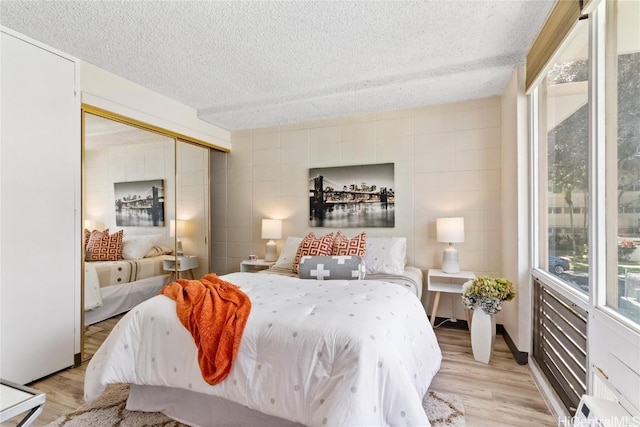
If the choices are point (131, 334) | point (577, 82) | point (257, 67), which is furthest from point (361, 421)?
point (257, 67)

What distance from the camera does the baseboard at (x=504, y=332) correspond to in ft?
7.94

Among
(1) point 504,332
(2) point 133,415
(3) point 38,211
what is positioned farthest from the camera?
(1) point 504,332

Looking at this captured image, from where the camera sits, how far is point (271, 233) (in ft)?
12.9

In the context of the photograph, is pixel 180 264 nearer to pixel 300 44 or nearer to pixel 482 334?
pixel 300 44

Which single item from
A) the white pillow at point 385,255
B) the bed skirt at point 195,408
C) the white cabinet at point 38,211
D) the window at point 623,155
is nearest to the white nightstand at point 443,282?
the white pillow at point 385,255

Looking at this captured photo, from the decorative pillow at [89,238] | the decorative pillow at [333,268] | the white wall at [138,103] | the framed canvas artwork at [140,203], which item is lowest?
the decorative pillow at [333,268]

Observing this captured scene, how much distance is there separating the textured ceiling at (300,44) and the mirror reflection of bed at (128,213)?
63cm

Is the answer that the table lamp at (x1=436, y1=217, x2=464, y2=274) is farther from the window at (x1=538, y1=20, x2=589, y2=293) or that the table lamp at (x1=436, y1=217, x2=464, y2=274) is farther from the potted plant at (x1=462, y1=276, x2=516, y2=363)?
the window at (x1=538, y1=20, x2=589, y2=293)

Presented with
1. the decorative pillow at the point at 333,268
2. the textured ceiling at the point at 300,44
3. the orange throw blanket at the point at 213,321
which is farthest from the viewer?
the decorative pillow at the point at 333,268

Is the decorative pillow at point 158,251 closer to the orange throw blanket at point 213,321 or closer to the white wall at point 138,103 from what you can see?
the white wall at point 138,103

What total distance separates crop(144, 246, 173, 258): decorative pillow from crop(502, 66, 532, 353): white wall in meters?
3.52

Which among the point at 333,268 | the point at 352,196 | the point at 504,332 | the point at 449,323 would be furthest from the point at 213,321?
the point at 504,332

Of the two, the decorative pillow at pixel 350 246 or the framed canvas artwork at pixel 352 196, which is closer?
the decorative pillow at pixel 350 246

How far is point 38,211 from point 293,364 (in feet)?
7.46
